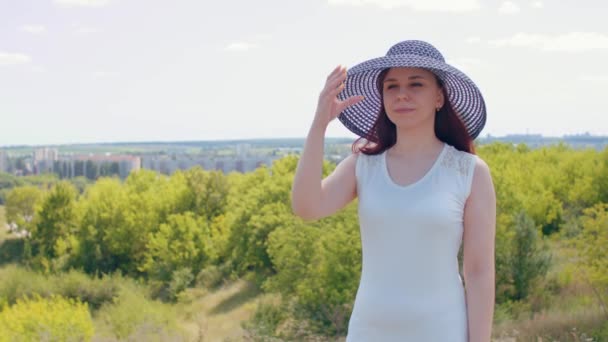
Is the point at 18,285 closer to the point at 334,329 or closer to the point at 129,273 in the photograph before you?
the point at 129,273

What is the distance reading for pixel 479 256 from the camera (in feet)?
7.29

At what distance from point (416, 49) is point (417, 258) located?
0.68 metres

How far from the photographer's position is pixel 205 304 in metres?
33.1

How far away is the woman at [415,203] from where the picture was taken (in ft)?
7.18

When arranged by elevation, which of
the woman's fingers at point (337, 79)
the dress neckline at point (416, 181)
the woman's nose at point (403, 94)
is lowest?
the dress neckline at point (416, 181)

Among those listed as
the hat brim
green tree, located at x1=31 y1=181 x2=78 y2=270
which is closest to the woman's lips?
the hat brim

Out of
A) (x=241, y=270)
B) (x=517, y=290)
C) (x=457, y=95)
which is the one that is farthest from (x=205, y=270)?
(x=457, y=95)

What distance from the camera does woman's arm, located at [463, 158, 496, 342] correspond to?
87.0 inches

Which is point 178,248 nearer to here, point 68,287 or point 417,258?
point 68,287

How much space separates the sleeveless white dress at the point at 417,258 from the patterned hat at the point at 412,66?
318mm

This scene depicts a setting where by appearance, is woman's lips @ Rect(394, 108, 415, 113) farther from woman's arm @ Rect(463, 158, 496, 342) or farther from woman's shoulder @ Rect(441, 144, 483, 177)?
woman's arm @ Rect(463, 158, 496, 342)

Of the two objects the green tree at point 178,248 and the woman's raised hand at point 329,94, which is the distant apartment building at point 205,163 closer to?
the green tree at point 178,248

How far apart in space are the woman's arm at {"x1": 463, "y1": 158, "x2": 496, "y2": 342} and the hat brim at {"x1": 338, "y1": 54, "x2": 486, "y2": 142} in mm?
356

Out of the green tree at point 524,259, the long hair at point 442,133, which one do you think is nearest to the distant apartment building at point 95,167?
the green tree at point 524,259
